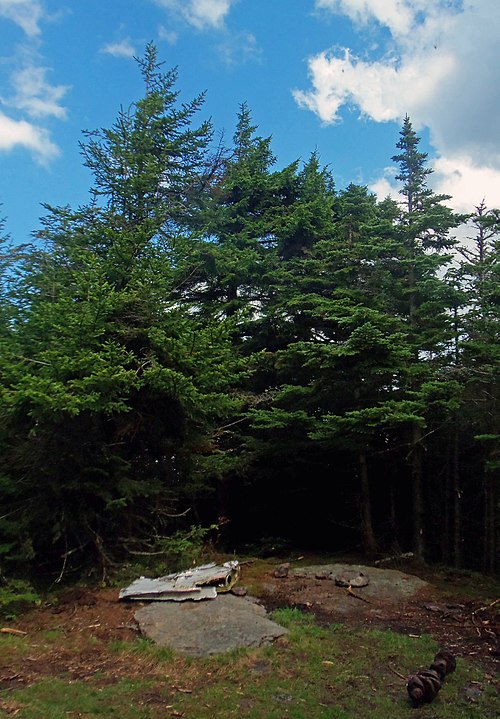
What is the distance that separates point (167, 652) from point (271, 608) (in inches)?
78.2

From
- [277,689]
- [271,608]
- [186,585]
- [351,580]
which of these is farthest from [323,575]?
[277,689]

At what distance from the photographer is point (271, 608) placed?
22.5 feet

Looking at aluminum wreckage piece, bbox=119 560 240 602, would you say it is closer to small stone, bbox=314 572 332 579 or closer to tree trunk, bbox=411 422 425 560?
small stone, bbox=314 572 332 579

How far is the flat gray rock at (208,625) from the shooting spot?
5.53m

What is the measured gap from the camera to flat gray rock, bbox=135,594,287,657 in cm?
553

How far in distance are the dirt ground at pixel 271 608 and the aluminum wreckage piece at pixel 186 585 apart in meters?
0.24

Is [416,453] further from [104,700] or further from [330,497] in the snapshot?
[104,700]

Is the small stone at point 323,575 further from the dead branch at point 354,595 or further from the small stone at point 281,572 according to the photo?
the dead branch at point 354,595

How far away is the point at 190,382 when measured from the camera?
7414 millimetres

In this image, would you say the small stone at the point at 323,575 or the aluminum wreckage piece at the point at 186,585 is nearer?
the aluminum wreckage piece at the point at 186,585

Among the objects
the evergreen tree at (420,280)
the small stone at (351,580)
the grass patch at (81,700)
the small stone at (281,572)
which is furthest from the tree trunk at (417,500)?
the grass patch at (81,700)

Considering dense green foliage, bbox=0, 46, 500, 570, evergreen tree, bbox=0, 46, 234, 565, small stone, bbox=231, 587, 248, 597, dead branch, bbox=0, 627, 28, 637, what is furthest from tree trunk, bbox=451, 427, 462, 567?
dead branch, bbox=0, 627, 28, 637

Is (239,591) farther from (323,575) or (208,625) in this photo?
(323,575)

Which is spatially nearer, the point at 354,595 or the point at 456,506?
the point at 354,595
